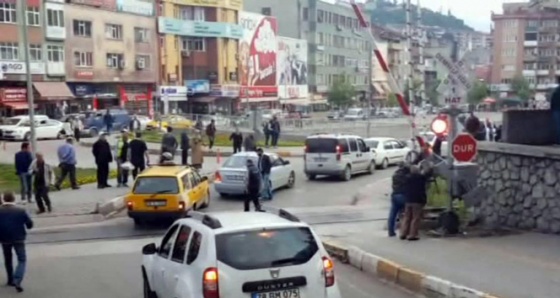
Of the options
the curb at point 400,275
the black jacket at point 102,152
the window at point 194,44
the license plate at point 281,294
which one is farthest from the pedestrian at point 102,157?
the window at point 194,44

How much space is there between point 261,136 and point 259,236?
41.2 metres

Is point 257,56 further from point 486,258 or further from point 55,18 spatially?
point 486,258

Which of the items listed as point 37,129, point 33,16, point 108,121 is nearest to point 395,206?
point 37,129

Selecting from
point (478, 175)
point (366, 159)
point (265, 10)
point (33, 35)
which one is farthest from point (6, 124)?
point (265, 10)

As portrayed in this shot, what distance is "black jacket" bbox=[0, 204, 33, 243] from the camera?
11.1 m

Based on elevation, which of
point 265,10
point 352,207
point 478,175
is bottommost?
point 352,207

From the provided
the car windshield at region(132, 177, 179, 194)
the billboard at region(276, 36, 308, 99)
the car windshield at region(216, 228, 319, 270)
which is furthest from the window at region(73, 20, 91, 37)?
the car windshield at region(216, 228, 319, 270)

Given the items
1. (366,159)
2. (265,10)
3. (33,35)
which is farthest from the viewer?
(265,10)

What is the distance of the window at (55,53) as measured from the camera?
62.8 m

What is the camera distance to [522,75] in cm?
4662

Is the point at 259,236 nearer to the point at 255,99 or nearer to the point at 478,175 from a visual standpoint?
the point at 478,175

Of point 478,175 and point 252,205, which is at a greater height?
point 478,175

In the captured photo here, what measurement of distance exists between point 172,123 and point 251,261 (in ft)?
169

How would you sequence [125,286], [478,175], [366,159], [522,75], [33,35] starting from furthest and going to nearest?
[33,35]
[522,75]
[366,159]
[478,175]
[125,286]
